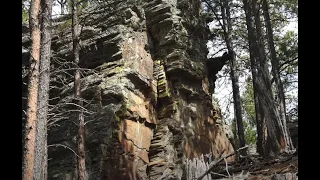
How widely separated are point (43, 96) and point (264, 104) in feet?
23.6

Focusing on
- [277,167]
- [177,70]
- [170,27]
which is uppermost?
[170,27]

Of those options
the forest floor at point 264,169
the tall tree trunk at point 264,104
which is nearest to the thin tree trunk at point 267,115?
the tall tree trunk at point 264,104

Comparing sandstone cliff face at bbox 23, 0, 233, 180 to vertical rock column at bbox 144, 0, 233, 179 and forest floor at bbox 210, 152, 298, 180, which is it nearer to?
vertical rock column at bbox 144, 0, 233, 179

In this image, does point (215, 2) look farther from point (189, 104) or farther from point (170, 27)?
point (189, 104)

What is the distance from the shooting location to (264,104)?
452 inches

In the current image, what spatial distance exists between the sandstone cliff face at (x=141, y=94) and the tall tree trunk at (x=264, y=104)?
2249mm

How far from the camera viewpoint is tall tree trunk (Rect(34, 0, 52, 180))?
23.9ft

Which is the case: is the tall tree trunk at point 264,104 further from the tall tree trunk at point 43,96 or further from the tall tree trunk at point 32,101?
the tall tree trunk at point 32,101

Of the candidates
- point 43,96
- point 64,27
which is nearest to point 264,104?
point 43,96

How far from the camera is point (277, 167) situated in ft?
29.1

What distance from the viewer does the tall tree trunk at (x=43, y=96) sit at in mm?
7270
